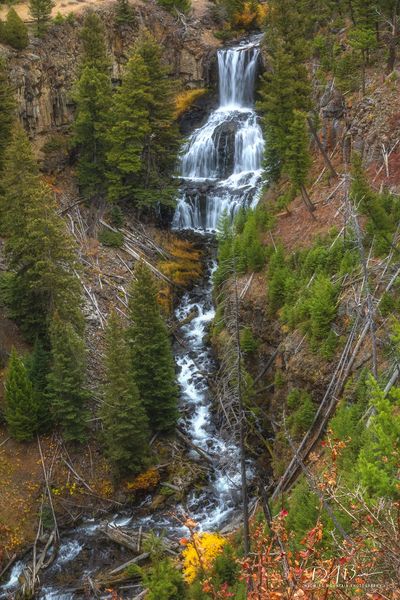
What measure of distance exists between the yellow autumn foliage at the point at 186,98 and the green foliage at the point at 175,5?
289 inches

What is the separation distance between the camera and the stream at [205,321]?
21234 mm

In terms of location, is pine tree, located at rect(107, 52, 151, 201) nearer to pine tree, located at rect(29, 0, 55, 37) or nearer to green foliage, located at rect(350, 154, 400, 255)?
pine tree, located at rect(29, 0, 55, 37)

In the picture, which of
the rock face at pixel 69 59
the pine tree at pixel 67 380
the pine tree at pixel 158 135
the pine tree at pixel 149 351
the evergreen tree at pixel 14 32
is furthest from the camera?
the rock face at pixel 69 59

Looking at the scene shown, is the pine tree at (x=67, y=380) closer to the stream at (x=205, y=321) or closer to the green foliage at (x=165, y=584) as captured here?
the stream at (x=205, y=321)

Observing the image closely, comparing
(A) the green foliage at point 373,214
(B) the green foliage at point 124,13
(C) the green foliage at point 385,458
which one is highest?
(B) the green foliage at point 124,13

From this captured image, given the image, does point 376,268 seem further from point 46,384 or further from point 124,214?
Result: point 124,214


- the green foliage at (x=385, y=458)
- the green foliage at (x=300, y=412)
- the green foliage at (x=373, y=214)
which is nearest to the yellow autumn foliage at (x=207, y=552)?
the green foliage at (x=300, y=412)

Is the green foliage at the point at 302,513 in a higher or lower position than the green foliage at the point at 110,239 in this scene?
higher

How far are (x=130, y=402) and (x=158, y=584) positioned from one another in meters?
8.50

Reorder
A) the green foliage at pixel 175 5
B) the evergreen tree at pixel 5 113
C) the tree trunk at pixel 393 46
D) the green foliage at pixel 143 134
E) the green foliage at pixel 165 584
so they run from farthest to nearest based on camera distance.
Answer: the green foliage at pixel 175 5
the green foliage at pixel 143 134
the evergreen tree at pixel 5 113
the tree trunk at pixel 393 46
the green foliage at pixel 165 584

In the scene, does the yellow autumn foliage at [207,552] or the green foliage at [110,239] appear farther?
the green foliage at [110,239]

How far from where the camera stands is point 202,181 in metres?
41.8

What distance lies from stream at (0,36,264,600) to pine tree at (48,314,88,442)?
13.3 ft

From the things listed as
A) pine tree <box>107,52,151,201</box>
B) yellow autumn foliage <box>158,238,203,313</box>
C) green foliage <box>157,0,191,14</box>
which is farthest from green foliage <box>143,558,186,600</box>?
green foliage <box>157,0,191,14</box>
